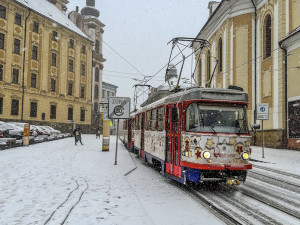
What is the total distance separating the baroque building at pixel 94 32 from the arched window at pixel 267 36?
40.6m

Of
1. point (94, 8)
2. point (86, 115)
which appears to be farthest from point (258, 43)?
point (94, 8)

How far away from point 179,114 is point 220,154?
70.4 inches

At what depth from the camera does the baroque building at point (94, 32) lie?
201 feet

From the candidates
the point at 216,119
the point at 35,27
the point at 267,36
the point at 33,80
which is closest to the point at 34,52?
the point at 35,27

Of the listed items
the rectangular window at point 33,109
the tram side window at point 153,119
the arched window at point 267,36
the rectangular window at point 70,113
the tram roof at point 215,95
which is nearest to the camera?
the tram roof at point 215,95

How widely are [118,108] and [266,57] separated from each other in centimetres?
1770

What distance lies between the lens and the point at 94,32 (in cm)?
6128

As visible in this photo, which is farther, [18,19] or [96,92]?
[96,92]

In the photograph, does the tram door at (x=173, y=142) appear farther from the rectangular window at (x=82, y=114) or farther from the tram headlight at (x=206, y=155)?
the rectangular window at (x=82, y=114)

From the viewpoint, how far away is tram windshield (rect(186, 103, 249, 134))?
26.7 ft

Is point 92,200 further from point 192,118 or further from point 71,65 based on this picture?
point 71,65

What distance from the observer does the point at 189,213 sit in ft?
19.9

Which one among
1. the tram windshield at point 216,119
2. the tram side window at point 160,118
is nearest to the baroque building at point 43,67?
the tram side window at point 160,118

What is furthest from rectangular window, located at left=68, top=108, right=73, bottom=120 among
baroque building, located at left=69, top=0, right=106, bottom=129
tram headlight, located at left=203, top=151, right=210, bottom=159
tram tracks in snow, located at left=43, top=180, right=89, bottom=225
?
tram headlight, located at left=203, top=151, right=210, bottom=159
